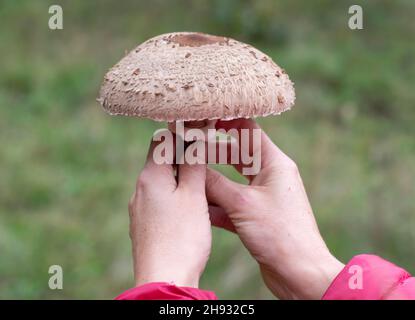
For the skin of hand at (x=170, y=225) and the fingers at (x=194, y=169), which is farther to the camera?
the fingers at (x=194, y=169)

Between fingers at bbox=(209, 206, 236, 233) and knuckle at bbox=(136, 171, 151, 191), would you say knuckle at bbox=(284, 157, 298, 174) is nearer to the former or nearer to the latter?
fingers at bbox=(209, 206, 236, 233)

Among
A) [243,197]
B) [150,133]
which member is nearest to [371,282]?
[243,197]

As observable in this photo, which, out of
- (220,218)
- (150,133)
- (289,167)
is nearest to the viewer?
(289,167)

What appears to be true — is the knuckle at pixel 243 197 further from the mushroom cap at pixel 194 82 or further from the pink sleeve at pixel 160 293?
the pink sleeve at pixel 160 293

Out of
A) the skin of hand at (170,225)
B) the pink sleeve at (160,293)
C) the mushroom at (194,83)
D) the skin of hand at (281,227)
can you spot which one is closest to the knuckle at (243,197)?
the skin of hand at (281,227)

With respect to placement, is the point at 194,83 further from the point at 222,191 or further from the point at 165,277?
the point at 165,277

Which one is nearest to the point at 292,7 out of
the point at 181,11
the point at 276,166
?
the point at 181,11
